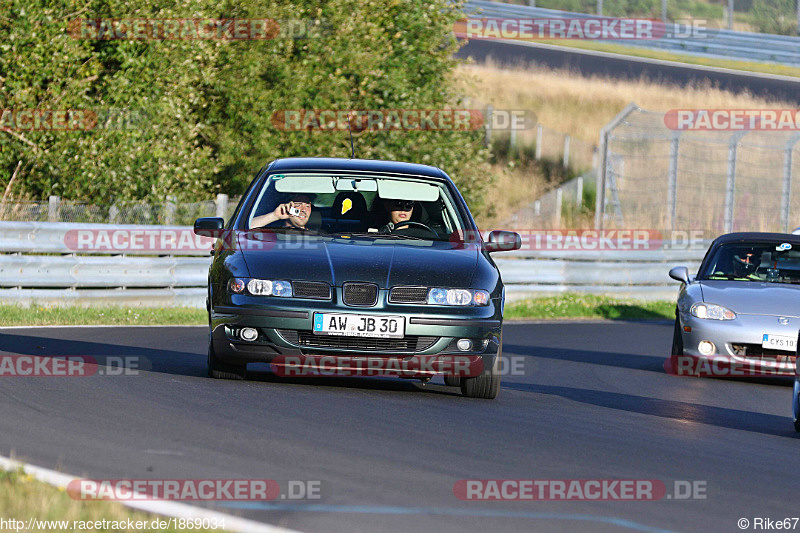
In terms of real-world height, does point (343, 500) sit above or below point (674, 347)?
above

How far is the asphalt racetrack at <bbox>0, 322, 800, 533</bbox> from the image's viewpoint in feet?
17.0

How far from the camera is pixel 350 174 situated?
986cm

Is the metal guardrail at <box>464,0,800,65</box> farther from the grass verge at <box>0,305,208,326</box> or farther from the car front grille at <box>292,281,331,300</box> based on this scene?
the car front grille at <box>292,281,331,300</box>

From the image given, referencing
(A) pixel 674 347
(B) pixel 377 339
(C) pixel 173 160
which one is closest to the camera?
(B) pixel 377 339

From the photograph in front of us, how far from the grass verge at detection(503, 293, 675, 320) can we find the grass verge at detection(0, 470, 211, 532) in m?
15.7

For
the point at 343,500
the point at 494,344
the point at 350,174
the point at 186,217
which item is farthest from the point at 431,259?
the point at 186,217

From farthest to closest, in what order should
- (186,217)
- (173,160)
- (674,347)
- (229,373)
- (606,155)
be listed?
(606,155) < (173,160) < (186,217) < (674,347) < (229,373)

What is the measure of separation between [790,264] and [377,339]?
251 inches

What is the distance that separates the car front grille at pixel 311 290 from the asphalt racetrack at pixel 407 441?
63 centimetres

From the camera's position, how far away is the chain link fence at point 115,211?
17906 mm

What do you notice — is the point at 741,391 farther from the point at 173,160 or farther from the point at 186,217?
the point at 173,160


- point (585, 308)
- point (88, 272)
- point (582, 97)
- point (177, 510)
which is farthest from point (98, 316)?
point (582, 97)
